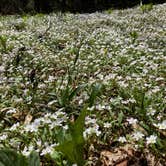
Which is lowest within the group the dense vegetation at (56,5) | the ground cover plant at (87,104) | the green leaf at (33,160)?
the dense vegetation at (56,5)

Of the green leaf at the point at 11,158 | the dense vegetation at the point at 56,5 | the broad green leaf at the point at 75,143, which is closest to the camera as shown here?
the green leaf at the point at 11,158

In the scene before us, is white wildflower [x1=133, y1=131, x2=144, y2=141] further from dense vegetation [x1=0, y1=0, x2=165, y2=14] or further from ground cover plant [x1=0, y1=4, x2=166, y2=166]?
dense vegetation [x1=0, y1=0, x2=165, y2=14]

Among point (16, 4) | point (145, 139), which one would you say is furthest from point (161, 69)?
point (16, 4)

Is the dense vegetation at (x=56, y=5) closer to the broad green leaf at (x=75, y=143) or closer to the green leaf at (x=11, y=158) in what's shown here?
the broad green leaf at (x=75, y=143)

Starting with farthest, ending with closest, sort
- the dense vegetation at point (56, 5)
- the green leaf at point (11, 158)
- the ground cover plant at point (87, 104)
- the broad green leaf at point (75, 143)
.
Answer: the dense vegetation at point (56, 5)
the ground cover plant at point (87, 104)
the broad green leaf at point (75, 143)
the green leaf at point (11, 158)

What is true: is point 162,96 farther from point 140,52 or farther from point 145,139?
point 140,52

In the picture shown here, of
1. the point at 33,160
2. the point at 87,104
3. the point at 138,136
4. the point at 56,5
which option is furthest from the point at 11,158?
the point at 56,5

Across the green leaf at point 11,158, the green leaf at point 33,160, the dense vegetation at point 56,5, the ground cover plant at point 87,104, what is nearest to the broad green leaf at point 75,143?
the ground cover plant at point 87,104

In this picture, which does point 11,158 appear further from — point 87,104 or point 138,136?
point 138,136
